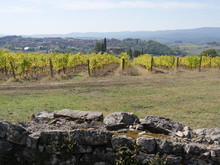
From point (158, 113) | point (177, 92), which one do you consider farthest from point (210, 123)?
point (177, 92)

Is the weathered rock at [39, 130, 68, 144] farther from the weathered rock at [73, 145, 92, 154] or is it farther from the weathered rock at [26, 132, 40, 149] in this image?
the weathered rock at [73, 145, 92, 154]

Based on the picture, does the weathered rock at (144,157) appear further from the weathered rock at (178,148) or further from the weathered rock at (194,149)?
the weathered rock at (194,149)

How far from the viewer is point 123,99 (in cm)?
2595

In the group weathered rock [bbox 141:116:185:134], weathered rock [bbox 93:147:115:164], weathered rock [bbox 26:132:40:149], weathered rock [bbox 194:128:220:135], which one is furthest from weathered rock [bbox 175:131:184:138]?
weathered rock [bbox 26:132:40:149]

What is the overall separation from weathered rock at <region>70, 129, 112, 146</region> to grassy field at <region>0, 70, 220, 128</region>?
7.67 m

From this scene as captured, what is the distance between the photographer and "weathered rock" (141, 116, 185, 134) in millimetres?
11169

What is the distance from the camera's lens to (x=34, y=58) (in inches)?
2243

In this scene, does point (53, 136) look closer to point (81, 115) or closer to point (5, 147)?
point (5, 147)

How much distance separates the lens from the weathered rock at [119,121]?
11.3 m

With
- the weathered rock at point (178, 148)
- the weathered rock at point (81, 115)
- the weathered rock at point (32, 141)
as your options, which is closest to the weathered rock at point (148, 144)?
the weathered rock at point (178, 148)

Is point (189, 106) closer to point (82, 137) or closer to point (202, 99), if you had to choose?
point (202, 99)

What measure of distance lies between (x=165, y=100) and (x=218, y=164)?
16862 millimetres

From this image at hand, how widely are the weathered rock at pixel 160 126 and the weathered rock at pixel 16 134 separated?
18.8ft

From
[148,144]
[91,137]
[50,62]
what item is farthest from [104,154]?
[50,62]
